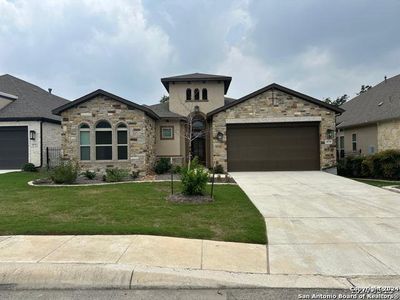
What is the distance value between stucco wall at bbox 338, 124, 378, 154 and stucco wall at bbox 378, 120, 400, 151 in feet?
1.87

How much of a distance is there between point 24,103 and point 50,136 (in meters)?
3.26

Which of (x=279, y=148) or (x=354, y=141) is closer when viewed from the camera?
(x=279, y=148)

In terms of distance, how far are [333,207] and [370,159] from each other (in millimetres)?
8422

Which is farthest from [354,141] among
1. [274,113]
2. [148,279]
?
[148,279]

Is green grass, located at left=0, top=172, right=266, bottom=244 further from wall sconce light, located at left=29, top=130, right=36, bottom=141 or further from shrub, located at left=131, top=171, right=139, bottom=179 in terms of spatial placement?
wall sconce light, located at left=29, top=130, right=36, bottom=141

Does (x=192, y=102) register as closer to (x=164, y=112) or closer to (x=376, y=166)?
(x=164, y=112)

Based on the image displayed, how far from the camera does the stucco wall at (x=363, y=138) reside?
19.9 m

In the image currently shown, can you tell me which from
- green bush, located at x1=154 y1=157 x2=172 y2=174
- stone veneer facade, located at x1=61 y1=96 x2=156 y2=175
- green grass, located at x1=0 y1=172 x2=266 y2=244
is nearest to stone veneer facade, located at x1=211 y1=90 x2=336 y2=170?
green bush, located at x1=154 y1=157 x2=172 y2=174

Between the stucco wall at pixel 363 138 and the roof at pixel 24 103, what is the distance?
19.8 metres

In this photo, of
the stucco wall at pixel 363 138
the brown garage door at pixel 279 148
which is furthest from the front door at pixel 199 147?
the stucco wall at pixel 363 138

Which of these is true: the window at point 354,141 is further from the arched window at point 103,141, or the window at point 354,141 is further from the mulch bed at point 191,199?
the mulch bed at point 191,199

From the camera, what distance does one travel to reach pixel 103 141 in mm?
16469

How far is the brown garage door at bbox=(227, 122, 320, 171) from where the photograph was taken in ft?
58.3

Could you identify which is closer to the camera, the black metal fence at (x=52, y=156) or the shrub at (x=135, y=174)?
the shrub at (x=135, y=174)
